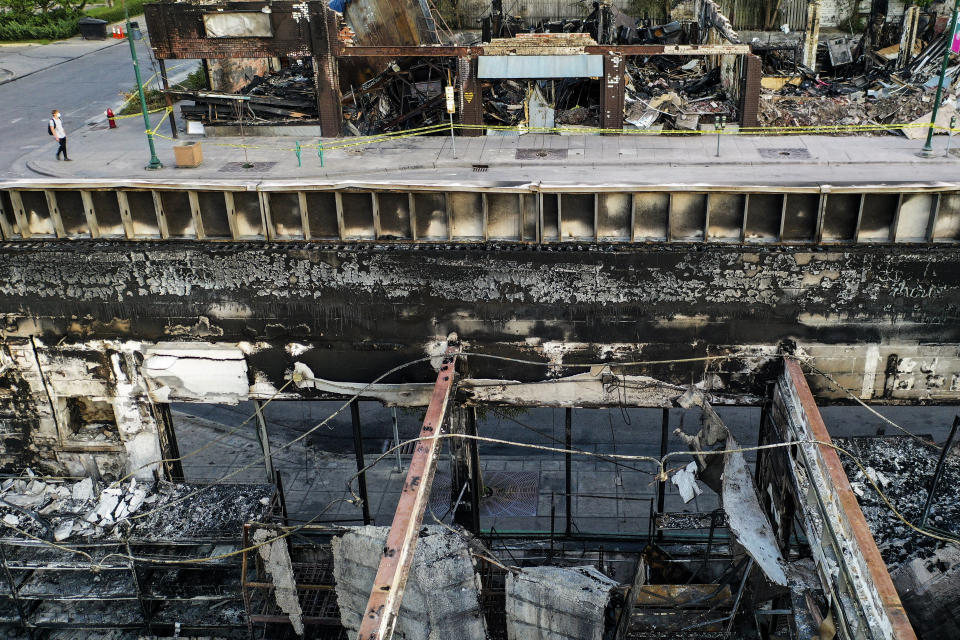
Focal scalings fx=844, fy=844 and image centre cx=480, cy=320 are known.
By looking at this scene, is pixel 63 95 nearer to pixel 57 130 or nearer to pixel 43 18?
pixel 57 130

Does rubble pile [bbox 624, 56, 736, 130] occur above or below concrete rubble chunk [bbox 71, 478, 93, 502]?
above

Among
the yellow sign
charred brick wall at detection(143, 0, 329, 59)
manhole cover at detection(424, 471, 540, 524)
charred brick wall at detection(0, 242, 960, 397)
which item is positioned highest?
charred brick wall at detection(143, 0, 329, 59)

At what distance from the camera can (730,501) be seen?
15969 mm

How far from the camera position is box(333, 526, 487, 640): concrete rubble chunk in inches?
646

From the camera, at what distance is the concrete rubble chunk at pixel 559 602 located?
15.9m

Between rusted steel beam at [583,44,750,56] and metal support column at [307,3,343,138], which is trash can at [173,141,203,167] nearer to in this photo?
metal support column at [307,3,343,138]

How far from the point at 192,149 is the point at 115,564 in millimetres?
11032

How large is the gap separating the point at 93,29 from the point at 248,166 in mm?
32899

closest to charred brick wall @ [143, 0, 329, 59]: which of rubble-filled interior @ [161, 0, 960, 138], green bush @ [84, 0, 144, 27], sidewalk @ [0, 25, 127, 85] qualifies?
rubble-filled interior @ [161, 0, 960, 138]

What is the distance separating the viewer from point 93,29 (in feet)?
160

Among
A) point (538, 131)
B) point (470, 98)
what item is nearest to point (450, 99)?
point (470, 98)

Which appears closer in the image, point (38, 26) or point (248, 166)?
point (248, 166)

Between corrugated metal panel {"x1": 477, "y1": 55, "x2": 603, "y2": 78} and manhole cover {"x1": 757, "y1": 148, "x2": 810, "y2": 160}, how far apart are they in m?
5.35

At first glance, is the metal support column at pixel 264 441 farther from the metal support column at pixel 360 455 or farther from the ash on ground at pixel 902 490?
the ash on ground at pixel 902 490
